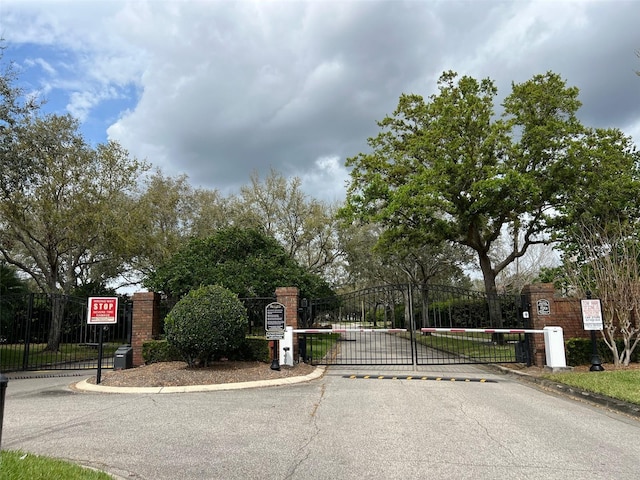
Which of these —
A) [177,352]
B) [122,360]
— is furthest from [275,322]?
[122,360]

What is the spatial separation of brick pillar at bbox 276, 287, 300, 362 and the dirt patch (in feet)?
2.31

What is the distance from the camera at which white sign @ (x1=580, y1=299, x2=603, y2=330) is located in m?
12.2

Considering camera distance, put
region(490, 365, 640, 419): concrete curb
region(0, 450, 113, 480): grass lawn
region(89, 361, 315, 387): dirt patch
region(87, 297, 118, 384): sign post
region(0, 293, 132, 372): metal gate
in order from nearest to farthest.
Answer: region(0, 450, 113, 480): grass lawn
region(490, 365, 640, 419): concrete curb
region(89, 361, 315, 387): dirt patch
region(87, 297, 118, 384): sign post
region(0, 293, 132, 372): metal gate

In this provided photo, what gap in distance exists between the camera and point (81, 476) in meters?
4.32

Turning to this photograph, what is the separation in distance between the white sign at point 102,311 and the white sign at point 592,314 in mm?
12151

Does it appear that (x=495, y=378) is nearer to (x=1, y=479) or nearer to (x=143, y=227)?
(x=1, y=479)

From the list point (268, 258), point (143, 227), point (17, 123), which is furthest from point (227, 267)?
point (17, 123)

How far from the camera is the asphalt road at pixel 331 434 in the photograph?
16.6 ft

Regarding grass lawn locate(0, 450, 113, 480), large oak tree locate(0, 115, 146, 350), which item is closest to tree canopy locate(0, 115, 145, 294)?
large oak tree locate(0, 115, 146, 350)

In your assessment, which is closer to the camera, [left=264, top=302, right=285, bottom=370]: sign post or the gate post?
[left=264, top=302, right=285, bottom=370]: sign post

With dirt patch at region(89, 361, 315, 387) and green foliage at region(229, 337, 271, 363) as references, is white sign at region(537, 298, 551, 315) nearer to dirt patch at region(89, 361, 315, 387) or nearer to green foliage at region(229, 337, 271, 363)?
dirt patch at region(89, 361, 315, 387)

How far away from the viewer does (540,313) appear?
13.7 metres

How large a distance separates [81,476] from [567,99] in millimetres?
23442

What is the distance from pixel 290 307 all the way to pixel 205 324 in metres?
3.01
